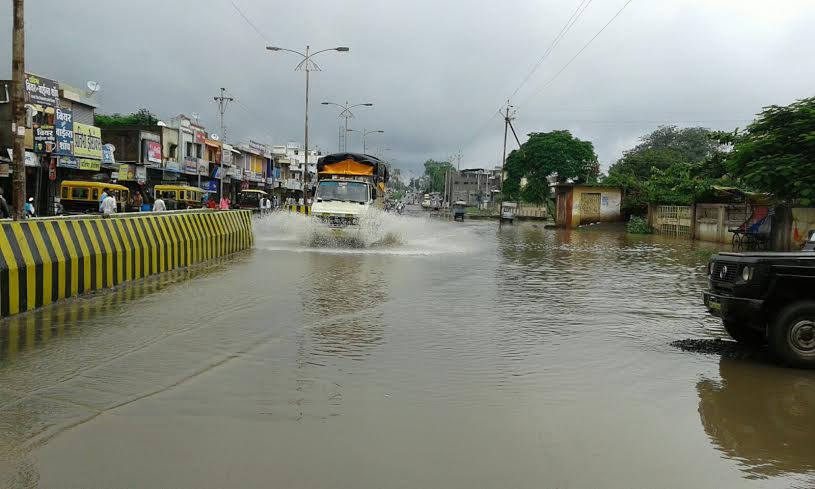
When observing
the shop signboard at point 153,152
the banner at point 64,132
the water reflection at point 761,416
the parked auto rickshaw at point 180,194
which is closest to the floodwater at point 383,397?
the water reflection at point 761,416

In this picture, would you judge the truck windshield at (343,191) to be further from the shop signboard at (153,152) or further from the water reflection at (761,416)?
the shop signboard at (153,152)

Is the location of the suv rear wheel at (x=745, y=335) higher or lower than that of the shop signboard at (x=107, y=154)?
lower

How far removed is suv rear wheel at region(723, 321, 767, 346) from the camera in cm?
830

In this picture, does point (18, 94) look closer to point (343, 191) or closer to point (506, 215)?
point (343, 191)

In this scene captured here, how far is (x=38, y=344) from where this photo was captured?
7.43 m

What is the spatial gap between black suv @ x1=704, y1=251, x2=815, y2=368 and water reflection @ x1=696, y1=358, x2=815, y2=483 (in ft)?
0.86

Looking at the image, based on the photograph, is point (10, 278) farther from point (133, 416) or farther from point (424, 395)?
point (424, 395)

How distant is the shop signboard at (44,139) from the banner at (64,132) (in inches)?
22.1

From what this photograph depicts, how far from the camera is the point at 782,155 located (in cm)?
1938

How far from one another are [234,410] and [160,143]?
49128 millimetres

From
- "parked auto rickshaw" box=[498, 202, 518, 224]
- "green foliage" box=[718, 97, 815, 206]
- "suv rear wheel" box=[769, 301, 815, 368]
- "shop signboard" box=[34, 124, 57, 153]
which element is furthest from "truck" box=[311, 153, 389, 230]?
"parked auto rickshaw" box=[498, 202, 518, 224]

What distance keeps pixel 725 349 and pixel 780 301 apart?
1106 millimetres

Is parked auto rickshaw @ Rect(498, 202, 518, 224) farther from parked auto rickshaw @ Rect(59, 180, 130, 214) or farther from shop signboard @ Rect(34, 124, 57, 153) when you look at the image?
shop signboard @ Rect(34, 124, 57, 153)

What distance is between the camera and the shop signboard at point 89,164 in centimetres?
3566
